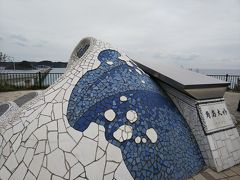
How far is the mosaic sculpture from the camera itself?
2.57 m

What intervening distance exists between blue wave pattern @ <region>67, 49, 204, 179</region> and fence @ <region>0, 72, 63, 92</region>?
11296 millimetres

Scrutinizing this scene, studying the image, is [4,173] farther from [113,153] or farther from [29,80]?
[29,80]

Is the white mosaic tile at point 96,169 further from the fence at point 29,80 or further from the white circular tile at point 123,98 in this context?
the fence at point 29,80

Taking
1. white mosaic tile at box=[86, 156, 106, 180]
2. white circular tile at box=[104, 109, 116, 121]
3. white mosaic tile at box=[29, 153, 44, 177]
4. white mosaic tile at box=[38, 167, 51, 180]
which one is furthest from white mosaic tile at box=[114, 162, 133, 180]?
white mosaic tile at box=[29, 153, 44, 177]

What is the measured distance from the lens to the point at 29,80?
15891 mm

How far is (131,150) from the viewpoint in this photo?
2691mm

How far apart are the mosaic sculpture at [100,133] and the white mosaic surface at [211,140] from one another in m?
0.12

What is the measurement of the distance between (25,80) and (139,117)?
1464 cm

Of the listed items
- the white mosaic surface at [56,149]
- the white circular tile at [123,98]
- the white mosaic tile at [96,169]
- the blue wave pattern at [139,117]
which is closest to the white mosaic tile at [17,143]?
the white mosaic surface at [56,149]

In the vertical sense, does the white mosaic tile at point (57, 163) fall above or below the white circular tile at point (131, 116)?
below

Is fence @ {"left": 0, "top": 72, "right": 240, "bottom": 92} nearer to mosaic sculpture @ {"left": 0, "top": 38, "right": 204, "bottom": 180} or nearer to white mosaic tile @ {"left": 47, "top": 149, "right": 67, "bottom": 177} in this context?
mosaic sculpture @ {"left": 0, "top": 38, "right": 204, "bottom": 180}

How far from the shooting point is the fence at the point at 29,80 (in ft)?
46.7

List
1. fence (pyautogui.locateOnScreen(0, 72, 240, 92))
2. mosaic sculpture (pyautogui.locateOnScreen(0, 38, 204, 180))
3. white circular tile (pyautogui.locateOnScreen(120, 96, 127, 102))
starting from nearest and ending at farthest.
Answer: mosaic sculpture (pyautogui.locateOnScreen(0, 38, 204, 180)) < white circular tile (pyautogui.locateOnScreen(120, 96, 127, 102)) < fence (pyautogui.locateOnScreen(0, 72, 240, 92))

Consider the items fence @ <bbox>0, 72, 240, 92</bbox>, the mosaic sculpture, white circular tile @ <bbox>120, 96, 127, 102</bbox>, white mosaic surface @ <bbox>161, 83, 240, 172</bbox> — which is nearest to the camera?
the mosaic sculpture
